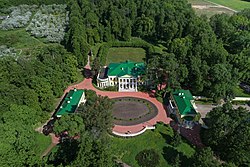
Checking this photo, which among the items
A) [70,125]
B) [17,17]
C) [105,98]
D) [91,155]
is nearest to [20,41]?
[17,17]

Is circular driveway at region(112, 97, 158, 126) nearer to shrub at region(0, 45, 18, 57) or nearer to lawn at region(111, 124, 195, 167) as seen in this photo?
lawn at region(111, 124, 195, 167)

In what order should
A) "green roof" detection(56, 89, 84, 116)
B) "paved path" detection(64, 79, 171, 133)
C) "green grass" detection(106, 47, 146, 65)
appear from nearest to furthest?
1. "paved path" detection(64, 79, 171, 133)
2. "green roof" detection(56, 89, 84, 116)
3. "green grass" detection(106, 47, 146, 65)

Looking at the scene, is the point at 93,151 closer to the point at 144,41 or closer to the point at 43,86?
the point at 43,86

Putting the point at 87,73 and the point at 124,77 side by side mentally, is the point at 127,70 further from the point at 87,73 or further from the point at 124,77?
the point at 87,73

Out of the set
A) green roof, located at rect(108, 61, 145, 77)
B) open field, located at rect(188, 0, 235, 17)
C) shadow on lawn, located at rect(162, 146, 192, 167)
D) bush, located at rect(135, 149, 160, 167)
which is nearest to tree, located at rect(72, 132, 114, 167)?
bush, located at rect(135, 149, 160, 167)

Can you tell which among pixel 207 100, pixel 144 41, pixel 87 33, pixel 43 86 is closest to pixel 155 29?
pixel 144 41

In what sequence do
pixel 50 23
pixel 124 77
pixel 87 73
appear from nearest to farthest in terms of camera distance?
pixel 124 77, pixel 87 73, pixel 50 23
